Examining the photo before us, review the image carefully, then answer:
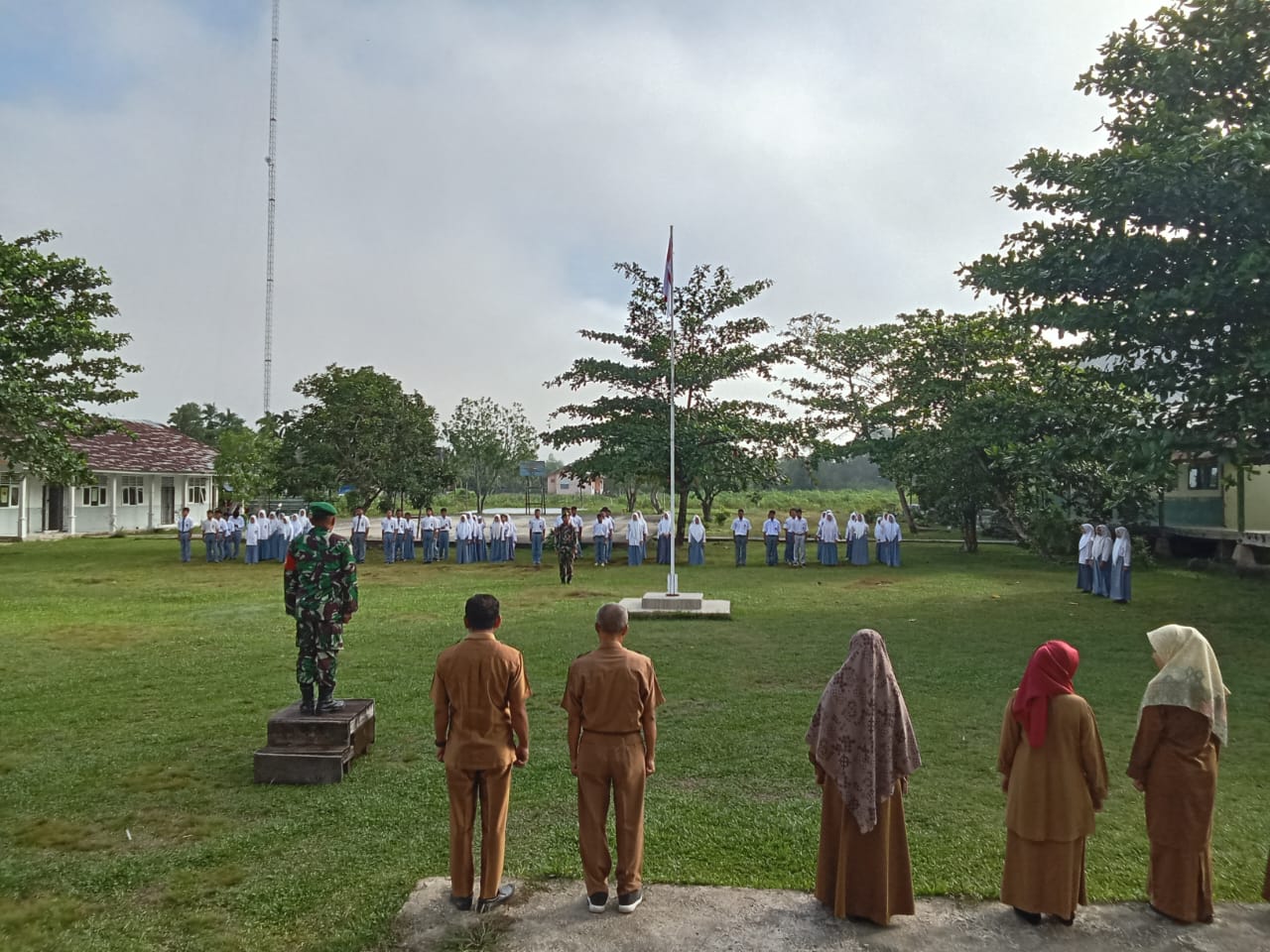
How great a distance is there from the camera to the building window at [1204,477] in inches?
841

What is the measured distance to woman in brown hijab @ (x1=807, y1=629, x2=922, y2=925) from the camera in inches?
146

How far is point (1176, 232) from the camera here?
36.9 ft

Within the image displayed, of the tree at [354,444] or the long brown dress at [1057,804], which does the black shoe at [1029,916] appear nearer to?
the long brown dress at [1057,804]

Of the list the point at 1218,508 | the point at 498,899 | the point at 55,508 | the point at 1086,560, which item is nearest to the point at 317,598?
the point at 498,899

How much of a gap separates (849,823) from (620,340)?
19.1 metres

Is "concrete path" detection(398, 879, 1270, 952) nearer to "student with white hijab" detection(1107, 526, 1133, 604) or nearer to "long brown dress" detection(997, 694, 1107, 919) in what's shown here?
"long brown dress" detection(997, 694, 1107, 919)

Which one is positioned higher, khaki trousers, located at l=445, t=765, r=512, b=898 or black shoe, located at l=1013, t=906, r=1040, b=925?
khaki trousers, located at l=445, t=765, r=512, b=898

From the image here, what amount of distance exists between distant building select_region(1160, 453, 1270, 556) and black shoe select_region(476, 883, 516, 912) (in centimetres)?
1835

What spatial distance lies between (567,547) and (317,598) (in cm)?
1196

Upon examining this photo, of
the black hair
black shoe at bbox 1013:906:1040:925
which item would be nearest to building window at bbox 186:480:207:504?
the black hair

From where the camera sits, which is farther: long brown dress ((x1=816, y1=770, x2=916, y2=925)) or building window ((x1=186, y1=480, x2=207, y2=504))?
building window ((x1=186, y1=480, x2=207, y2=504))

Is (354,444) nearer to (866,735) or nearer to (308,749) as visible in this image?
(308,749)

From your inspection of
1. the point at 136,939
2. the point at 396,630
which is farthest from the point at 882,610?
the point at 136,939

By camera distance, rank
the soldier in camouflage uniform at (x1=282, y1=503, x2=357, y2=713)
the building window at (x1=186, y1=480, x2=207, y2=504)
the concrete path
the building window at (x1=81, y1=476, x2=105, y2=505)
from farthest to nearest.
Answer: the building window at (x1=186, y1=480, x2=207, y2=504), the building window at (x1=81, y1=476, x2=105, y2=505), the soldier in camouflage uniform at (x1=282, y1=503, x2=357, y2=713), the concrete path
